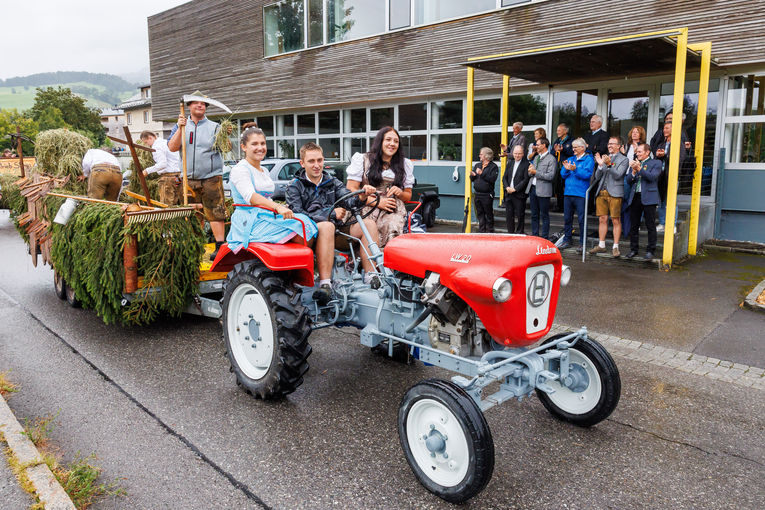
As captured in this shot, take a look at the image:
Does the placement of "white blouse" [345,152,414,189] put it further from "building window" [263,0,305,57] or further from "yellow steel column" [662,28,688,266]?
"building window" [263,0,305,57]

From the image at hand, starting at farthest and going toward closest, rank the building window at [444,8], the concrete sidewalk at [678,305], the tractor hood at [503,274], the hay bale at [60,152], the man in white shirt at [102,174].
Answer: the building window at [444,8]
the hay bale at [60,152]
the man in white shirt at [102,174]
the concrete sidewalk at [678,305]
the tractor hood at [503,274]

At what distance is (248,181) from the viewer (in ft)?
14.6

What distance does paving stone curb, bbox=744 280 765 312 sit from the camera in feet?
20.7

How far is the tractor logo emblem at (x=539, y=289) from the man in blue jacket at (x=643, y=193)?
636 cm

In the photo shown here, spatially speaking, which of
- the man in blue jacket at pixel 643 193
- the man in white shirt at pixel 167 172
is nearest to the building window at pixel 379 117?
the man in blue jacket at pixel 643 193

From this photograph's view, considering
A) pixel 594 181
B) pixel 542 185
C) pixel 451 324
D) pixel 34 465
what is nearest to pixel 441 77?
pixel 542 185

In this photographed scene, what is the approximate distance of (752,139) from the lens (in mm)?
9930

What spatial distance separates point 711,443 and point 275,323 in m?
2.83

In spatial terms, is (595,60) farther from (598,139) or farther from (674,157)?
(674,157)

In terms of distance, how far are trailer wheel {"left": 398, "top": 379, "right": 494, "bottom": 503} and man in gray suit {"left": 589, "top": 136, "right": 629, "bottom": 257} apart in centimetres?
698

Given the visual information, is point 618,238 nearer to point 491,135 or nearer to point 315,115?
point 491,135

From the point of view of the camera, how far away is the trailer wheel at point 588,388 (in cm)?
341

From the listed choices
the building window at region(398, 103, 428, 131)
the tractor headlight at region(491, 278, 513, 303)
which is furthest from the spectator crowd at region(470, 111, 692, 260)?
the tractor headlight at region(491, 278, 513, 303)

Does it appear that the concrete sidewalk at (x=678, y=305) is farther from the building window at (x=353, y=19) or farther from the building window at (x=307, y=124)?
the building window at (x=307, y=124)
